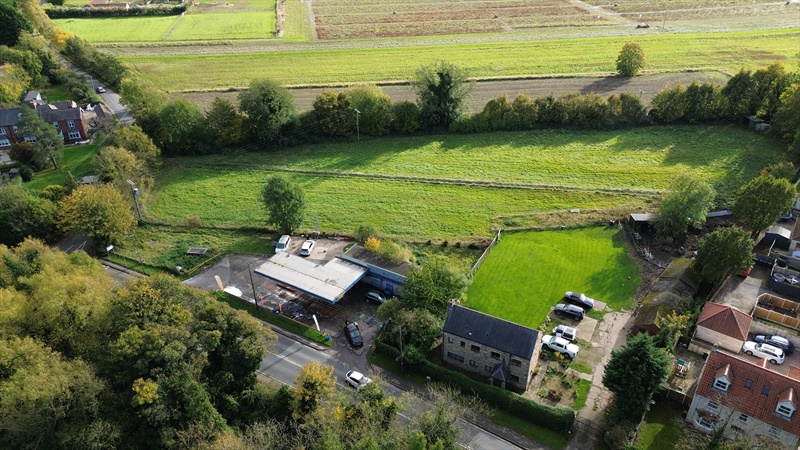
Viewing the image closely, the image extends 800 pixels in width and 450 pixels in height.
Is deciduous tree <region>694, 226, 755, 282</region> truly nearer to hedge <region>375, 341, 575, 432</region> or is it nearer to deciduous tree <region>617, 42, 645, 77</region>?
hedge <region>375, 341, 575, 432</region>

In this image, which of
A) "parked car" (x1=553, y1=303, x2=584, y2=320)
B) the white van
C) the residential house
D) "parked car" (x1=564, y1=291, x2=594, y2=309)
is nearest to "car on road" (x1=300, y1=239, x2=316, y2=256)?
the white van

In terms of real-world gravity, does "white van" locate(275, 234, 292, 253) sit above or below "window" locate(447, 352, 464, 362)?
above

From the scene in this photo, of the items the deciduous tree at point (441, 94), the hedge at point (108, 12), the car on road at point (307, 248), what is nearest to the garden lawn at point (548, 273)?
the car on road at point (307, 248)

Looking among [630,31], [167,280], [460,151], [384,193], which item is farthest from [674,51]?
[167,280]

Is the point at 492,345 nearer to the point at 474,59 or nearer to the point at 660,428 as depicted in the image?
the point at 660,428

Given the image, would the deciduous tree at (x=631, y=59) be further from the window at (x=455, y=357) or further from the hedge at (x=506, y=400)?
the hedge at (x=506, y=400)

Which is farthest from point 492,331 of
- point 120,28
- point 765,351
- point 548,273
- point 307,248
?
point 120,28
